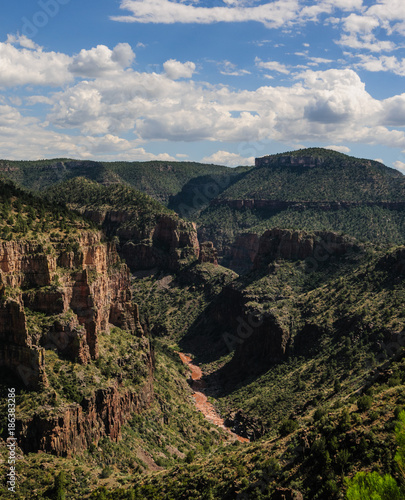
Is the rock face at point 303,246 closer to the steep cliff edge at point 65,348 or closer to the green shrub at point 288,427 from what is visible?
the steep cliff edge at point 65,348

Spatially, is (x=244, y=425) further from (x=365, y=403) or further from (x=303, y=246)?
(x=303, y=246)

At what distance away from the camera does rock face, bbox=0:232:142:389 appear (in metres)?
74.8

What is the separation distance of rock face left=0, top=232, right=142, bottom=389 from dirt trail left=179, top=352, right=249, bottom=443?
39768 millimetres

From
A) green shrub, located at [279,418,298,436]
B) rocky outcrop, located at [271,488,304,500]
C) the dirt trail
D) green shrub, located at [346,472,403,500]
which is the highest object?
green shrub, located at [346,472,403,500]

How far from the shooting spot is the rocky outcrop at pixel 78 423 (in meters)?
69.0

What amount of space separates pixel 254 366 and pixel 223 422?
1002 inches

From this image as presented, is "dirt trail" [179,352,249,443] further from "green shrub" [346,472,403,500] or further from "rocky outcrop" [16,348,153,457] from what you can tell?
"green shrub" [346,472,403,500]

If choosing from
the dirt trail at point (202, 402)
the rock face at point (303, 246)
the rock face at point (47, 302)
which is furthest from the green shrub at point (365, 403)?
the rock face at point (303, 246)

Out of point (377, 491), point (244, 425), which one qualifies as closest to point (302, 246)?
point (244, 425)

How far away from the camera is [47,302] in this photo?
81938 millimetres

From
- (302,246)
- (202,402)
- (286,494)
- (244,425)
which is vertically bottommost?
(202,402)

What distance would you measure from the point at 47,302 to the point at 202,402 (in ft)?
202

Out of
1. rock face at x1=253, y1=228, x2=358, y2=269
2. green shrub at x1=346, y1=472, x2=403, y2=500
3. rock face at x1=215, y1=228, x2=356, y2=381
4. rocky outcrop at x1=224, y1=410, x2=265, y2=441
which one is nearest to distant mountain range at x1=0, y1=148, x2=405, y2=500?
rocky outcrop at x1=224, y1=410, x2=265, y2=441

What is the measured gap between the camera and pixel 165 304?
198 meters
